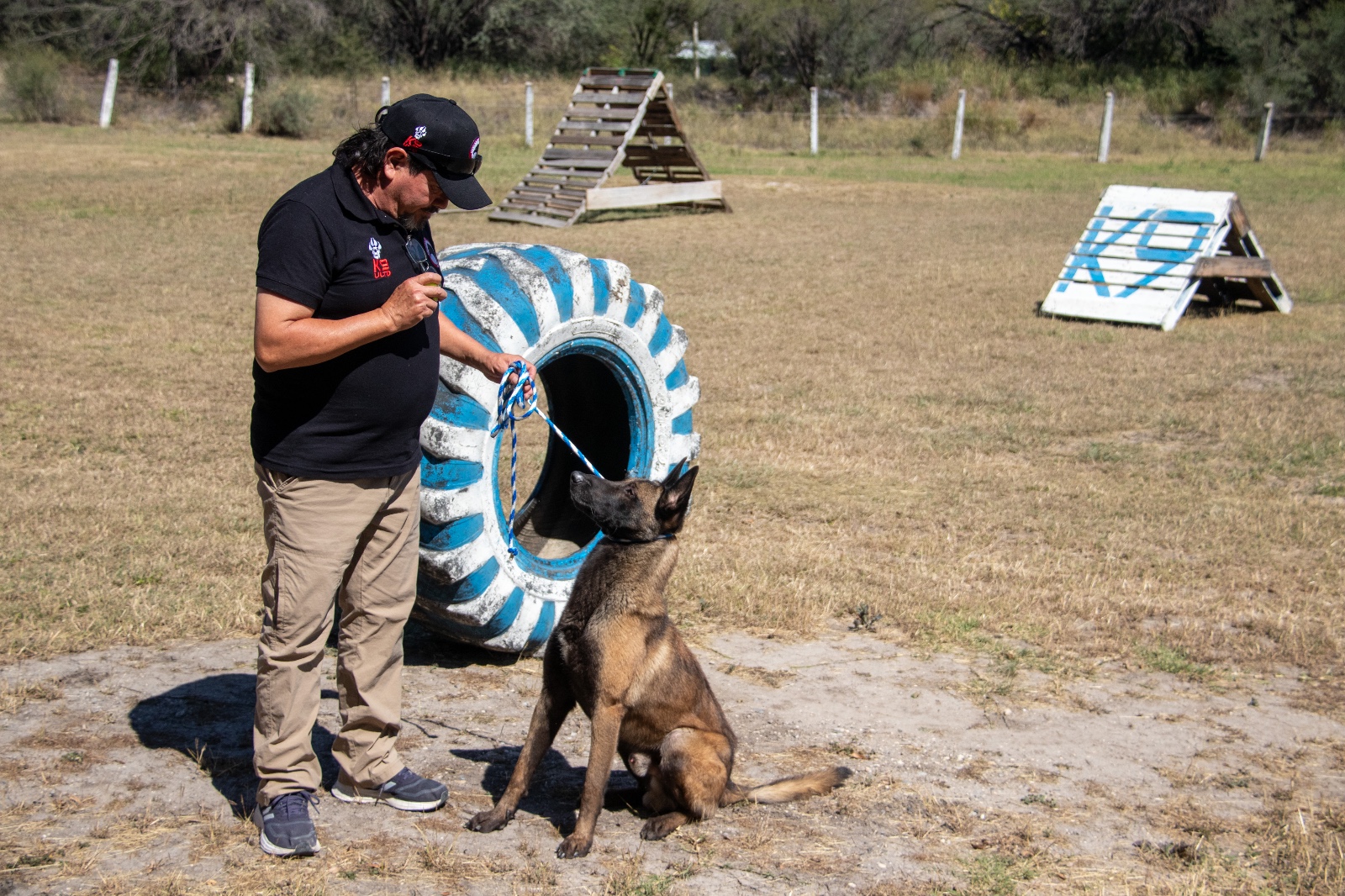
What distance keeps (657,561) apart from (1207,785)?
2142mm

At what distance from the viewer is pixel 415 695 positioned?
15.3ft

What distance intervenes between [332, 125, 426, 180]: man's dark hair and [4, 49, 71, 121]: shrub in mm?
27165

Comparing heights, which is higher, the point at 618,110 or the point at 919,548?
the point at 618,110

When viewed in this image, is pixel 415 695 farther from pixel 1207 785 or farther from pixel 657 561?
pixel 1207 785

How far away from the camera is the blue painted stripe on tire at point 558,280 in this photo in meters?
4.89

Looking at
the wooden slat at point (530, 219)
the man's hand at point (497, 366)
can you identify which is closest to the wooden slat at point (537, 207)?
the wooden slat at point (530, 219)

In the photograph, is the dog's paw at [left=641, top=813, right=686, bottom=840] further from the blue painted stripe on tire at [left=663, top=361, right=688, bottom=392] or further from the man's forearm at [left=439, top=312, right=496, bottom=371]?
the blue painted stripe on tire at [left=663, top=361, right=688, bottom=392]

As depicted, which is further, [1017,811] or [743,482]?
[743,482]

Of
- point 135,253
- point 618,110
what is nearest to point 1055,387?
point 135,253

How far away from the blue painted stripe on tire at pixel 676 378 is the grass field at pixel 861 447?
1034mm

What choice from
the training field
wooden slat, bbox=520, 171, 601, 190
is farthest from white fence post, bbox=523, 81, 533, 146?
the training field

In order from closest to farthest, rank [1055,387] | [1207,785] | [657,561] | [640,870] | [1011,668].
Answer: [640,870], [657,561], [1207,785], [1011,668], [1055,387]

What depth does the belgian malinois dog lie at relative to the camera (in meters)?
3.58

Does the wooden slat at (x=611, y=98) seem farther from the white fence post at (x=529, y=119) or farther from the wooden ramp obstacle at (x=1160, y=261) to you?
the wooden ramp obstacle at (x=1160, y=261)
